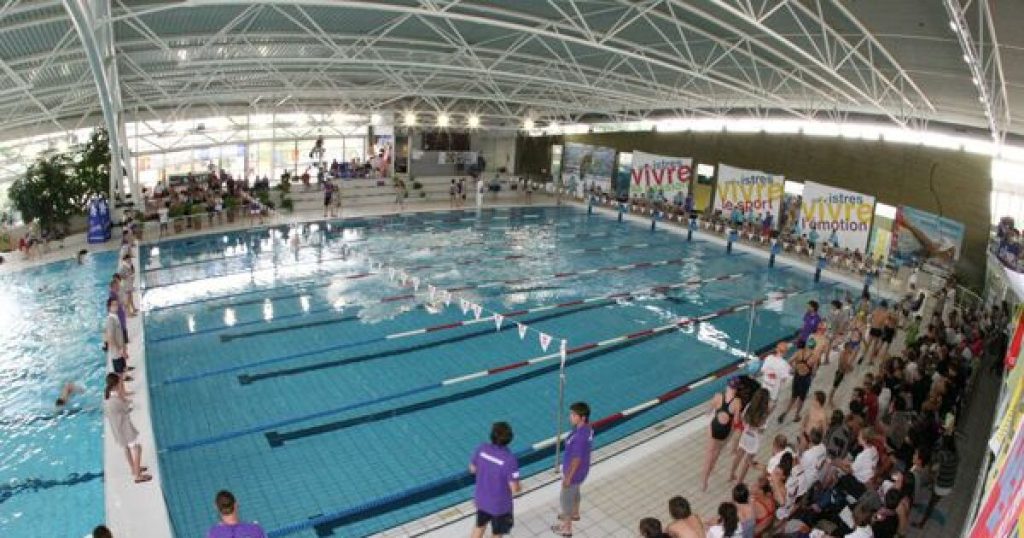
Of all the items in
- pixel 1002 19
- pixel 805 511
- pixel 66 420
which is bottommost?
pixel 66 420

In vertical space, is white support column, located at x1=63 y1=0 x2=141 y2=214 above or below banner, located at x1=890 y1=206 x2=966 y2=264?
above

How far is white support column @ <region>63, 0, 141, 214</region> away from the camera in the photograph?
9.16 metres

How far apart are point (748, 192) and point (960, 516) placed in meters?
18.7

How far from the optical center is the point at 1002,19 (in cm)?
828

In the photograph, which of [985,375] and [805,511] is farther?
[985,375]

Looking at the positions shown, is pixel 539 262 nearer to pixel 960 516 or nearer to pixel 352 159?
pixel 960 516

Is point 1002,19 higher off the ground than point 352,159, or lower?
higher

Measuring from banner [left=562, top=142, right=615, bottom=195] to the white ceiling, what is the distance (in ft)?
23.1

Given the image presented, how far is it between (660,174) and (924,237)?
10944mm

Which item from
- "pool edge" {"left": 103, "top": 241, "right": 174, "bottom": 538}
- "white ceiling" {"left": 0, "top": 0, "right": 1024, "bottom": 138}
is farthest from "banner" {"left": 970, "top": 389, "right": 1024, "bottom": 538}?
"white ceiling" {"left": 0, "top": 0, "right": 1024, "bottom": 138}

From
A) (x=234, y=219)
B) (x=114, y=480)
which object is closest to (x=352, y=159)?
(x=234, y=219)

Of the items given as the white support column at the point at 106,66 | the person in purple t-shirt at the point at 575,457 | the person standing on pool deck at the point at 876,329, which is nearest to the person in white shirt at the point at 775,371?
the person in purple t-shirt at the point at 575,457

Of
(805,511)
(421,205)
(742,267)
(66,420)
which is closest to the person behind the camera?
(805,511)

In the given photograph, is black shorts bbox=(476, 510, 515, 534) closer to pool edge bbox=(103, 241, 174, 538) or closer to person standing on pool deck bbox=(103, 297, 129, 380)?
pool edge bbox=(103, 241, 174, 538)
